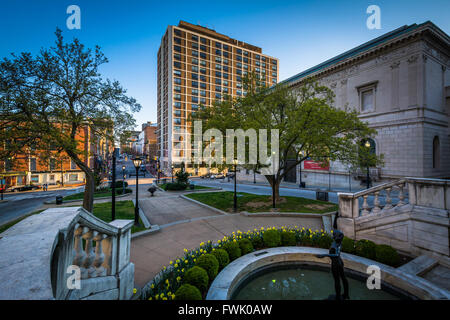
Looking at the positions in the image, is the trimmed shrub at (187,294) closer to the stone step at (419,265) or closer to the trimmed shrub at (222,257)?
the trimmed shrub at (222,257)

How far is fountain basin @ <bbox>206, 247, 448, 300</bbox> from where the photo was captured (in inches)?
187

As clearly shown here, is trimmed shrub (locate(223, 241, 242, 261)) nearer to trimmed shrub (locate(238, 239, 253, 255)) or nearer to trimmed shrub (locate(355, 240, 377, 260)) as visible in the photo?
trimmed shrub (locate(238, 239, 253, 255))

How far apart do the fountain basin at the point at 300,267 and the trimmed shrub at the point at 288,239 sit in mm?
333

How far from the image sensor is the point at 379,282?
5344 millimetres

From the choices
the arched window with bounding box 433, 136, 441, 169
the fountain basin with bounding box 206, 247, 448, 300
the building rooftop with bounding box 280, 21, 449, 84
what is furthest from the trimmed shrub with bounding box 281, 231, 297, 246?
the arched window with bounding box 433, 136, 441, 169

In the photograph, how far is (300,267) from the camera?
6527 mm

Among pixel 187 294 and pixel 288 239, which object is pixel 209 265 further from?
pixel 288 239

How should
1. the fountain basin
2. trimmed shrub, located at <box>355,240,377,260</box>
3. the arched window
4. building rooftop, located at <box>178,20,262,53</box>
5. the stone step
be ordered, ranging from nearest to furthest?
the fountain basin, the stone step, trimmed shrub, located at <box>355,240,377,260</box>, the arched window, building rooftop, located at <box>178,20,262,53</box>

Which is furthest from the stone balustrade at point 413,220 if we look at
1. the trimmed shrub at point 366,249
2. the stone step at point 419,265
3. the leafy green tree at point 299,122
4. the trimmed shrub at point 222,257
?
the leafy green tree at point 299,122

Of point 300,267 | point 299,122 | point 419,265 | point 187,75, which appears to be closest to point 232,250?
point 300,267

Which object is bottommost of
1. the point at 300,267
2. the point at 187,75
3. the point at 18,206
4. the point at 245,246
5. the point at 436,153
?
the point at 18,206

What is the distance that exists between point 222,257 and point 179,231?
438cm

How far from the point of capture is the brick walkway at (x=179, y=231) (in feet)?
21.3

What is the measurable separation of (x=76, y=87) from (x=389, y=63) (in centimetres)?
3384
